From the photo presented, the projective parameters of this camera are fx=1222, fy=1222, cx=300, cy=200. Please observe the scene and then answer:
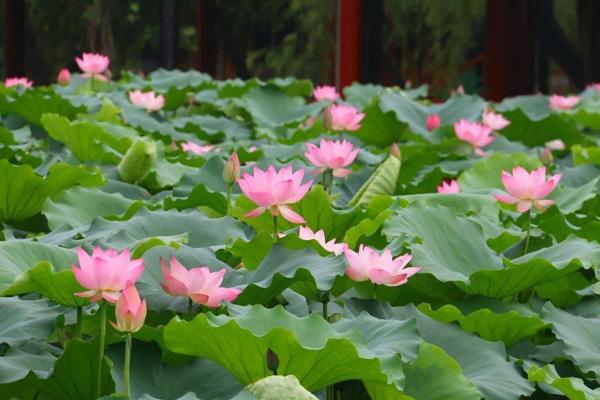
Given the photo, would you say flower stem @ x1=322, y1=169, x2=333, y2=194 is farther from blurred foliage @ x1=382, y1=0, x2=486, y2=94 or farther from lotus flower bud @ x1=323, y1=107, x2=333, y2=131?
blurred foliage @ x1=382, y1=0, x2=486, y2=94

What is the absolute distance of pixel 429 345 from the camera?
122cm

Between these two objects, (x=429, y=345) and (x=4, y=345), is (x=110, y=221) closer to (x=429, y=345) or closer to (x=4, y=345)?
(x=4, y=345)

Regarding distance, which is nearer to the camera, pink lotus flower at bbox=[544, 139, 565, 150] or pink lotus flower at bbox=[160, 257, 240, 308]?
pink lotus flower at bbox=[160, 257, 240, 308]

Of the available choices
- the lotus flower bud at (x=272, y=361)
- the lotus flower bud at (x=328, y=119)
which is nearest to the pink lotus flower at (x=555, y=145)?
the lotus flower bud at (x=328, y=119)

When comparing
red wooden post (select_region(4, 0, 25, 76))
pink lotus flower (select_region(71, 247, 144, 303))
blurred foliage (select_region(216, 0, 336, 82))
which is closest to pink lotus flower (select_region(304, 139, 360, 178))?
pink lotus flower (select_region(71, 247, 144, 303))

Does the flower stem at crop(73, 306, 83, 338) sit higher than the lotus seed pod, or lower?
lower

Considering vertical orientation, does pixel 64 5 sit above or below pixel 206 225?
below

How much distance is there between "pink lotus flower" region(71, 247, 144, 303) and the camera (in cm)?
113

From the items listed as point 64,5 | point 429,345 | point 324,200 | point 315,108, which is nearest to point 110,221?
point 324,200

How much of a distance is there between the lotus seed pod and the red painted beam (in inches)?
239

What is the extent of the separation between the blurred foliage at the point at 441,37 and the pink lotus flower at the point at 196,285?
5406 mm

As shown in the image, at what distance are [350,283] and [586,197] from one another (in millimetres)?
867

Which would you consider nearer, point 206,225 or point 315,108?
point 206,225

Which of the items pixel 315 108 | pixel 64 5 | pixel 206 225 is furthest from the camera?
pixel 64 5
